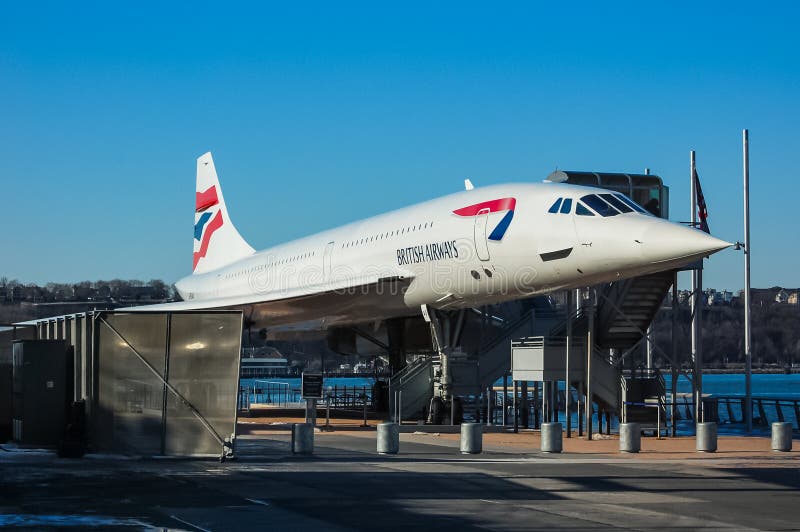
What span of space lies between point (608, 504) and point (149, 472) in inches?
229

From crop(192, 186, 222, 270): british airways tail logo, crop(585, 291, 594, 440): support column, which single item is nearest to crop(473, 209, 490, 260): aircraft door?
crop(585, 291, 594, 440): support column

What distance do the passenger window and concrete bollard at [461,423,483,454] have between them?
403cm

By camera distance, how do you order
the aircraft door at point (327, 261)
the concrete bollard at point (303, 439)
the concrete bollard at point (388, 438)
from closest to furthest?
the concrete bollard at point (303, 439)
the concrete bollard at point (388, 438)
the aircraft door at point (327, 261)

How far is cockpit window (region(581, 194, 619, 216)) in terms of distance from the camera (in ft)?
60.6

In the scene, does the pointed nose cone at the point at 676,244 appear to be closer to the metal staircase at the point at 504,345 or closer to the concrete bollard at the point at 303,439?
the concrete bollard at the point at 303,439

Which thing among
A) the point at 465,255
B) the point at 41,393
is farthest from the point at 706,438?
the point at 41,393

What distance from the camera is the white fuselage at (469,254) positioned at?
17953 millimetres

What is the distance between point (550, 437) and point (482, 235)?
4.17 meters

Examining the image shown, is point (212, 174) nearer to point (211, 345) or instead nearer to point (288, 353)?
point (211, 345)

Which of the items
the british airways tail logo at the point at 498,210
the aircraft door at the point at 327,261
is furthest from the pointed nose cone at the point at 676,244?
the aircraft door at the point at 327,261

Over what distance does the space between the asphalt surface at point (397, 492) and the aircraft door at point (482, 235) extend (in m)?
4.37

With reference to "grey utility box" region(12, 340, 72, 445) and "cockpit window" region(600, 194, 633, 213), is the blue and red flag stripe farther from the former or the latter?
"cockpit window" region(600, 194, 633, 213)

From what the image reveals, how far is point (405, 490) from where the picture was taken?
12.2 meters

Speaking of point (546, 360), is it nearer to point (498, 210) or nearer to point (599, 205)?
point (498, 210)
